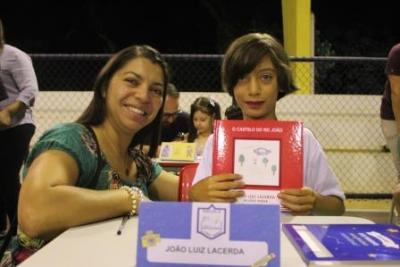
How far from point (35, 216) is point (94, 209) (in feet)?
0.48

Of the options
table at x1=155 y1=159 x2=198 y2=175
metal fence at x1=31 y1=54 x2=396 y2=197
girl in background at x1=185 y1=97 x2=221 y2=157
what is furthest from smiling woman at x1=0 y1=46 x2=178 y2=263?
metal fence at x1=31 y1=54 x2=396 y2=197

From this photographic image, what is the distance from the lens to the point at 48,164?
→ 4.24 ft

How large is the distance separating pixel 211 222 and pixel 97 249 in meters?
0.32

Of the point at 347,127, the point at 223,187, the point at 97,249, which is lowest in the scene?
the point at 97,249

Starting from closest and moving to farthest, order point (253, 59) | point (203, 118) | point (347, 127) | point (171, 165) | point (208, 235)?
point (208, 235) < point (253, 59) < point (171, 165) < point (203, 118) < point (347, 127)

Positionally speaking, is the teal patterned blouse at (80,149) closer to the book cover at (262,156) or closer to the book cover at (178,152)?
the book cover at (262,156)

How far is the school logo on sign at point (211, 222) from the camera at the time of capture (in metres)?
0.89

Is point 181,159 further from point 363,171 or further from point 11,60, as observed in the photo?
point 363,171

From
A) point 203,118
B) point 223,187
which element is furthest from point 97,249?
point 203,118

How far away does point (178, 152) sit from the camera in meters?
3.34

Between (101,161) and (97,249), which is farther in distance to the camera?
(101,161)

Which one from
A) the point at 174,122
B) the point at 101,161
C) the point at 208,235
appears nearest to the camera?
the point at 208,235

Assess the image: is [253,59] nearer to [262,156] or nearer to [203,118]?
[262,156]

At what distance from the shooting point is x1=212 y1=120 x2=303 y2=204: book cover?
4.37 feet
